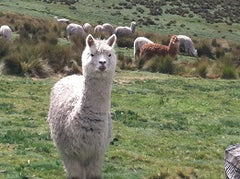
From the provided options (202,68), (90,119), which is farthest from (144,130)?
(202,68)

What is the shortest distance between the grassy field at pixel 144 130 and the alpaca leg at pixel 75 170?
50.5 inches

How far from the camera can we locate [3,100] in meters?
14.4

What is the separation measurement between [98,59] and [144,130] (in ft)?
18.6

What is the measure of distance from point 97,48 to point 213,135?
245 inches

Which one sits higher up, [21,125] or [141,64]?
[21,125]

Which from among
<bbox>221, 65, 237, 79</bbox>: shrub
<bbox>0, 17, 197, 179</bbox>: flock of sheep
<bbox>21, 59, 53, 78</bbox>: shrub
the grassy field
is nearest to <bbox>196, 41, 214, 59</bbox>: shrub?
<bbox>221, 65, 237, 79</bbox>: shrub

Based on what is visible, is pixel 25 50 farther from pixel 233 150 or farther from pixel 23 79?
pixel 233 150

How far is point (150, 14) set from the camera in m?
58.8

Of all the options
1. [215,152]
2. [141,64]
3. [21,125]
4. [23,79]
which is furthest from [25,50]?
[215,152]

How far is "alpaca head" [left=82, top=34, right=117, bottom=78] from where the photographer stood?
6672 mm

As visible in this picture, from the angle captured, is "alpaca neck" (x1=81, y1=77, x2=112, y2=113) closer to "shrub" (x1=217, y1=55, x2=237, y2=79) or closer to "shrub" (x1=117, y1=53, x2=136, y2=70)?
"shrub" (x1=117, y1=53, x2=136, y2=70)

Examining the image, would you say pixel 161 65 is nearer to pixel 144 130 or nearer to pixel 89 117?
pixel 144 130

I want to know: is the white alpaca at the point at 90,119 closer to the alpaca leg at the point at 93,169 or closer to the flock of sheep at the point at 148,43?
the alpaca leg at the point at 93,169

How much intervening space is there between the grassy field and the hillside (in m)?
30.0
